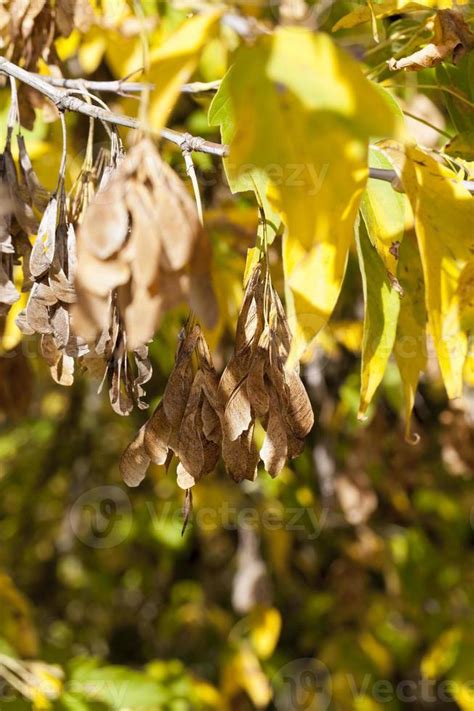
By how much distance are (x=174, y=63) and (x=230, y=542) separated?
2790mm

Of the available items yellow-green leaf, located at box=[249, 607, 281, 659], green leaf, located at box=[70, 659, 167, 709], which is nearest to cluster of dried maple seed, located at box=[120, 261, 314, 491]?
green leaf, located at box=[70, 659, 167, 709]

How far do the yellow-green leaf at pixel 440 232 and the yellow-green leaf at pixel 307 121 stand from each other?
5.6 inches

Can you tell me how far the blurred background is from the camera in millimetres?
1678

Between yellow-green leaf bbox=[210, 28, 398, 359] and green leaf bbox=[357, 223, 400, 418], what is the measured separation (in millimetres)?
193

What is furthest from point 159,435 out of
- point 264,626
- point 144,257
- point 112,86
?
point 264,626

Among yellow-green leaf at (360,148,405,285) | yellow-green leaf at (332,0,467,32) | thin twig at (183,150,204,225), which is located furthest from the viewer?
yellow-green leaf at (332,0,467,32)

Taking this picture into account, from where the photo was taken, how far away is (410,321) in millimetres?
977

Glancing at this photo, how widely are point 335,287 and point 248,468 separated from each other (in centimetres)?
19

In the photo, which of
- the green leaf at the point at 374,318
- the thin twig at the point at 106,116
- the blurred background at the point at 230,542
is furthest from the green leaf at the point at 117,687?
the thin twig at the point at 106,116

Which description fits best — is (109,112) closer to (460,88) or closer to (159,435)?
(159,435)

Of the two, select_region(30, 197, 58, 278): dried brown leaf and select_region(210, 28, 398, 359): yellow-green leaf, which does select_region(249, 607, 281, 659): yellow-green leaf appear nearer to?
select_region(30, 197, 58, 278): dried brown leaf

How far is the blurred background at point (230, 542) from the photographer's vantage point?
5.50ft

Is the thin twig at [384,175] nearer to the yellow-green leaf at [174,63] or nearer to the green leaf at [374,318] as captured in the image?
the green leaf at [374,318]

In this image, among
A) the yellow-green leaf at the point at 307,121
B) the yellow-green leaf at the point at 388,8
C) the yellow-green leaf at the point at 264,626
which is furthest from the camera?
the yellow-green leaf at the point at 264,626
